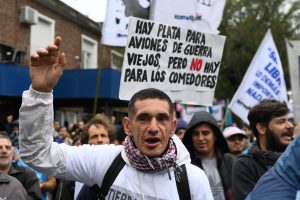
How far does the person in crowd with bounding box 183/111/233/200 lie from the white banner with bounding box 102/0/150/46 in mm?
1818

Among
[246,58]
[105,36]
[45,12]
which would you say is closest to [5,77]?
[45,12]

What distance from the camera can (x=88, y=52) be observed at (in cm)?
2402

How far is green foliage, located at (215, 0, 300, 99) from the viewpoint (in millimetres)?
26141

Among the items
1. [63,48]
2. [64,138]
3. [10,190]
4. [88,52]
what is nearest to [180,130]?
[10,190]

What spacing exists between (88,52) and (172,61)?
19.1m

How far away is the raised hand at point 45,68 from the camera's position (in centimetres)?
235

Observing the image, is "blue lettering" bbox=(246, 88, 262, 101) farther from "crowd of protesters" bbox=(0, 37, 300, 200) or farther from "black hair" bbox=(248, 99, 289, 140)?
"crowd of protesters" bbox=(0, 37, 300, 200)

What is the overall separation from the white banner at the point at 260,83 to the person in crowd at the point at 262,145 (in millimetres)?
3019

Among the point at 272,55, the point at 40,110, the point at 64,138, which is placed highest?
the point at 272,55

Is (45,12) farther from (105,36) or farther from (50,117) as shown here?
(50,117)

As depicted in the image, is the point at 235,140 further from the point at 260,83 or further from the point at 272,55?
the point at 272,55

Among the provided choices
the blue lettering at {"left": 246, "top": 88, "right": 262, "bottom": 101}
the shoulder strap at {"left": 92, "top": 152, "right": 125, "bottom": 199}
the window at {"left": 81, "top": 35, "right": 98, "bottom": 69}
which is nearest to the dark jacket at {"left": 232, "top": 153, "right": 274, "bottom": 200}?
the shoulder strap at {"left": 92, "top": 152, "right": 125, "bottom": 199}

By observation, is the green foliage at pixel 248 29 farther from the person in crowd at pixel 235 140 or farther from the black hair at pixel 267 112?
the black hair at pixel 267 112

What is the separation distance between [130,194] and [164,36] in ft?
9.49
